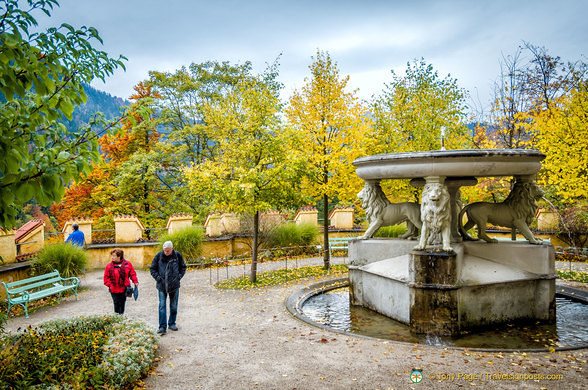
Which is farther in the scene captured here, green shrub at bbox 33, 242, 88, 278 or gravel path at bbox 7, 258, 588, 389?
green shrub at bbox 33, 242, 88, 278

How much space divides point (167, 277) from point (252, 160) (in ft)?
16.2

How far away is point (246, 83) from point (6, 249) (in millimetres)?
8249

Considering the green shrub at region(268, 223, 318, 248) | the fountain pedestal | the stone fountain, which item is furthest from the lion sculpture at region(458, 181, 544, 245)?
the green shrub at region(268, 223, 318, 248)

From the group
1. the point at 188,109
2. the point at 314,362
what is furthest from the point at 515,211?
the point at 188,109

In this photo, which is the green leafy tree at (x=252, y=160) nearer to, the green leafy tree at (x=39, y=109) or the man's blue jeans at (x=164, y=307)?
the man's blue jeans at (x=164, y=307)

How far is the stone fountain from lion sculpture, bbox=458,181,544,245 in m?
0.02

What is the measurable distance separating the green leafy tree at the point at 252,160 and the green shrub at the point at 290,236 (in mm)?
5652

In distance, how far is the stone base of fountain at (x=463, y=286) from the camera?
6316 millimetres

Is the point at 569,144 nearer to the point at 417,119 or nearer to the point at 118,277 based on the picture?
the point at 417,119

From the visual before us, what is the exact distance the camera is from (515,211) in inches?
290

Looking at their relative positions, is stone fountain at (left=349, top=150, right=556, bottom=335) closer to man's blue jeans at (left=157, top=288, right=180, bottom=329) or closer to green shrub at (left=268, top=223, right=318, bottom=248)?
man's blue jeans at (left=157, top=288, right=180, bottom=329)

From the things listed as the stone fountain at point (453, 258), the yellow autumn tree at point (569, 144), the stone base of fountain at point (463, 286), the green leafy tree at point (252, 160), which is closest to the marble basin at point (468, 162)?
the stone fountain at point (453, 258)

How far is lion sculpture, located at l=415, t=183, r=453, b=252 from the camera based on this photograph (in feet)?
21.3

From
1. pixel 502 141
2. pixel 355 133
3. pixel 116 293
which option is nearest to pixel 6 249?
pixel 116 293
